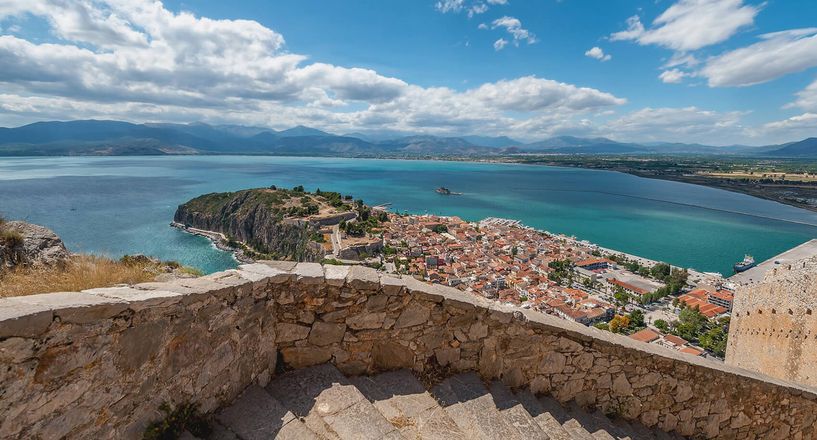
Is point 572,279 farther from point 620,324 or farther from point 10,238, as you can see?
point 10,238

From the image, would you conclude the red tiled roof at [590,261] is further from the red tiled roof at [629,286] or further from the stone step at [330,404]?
the stone step at [330,404]

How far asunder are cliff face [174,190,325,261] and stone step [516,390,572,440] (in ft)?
125

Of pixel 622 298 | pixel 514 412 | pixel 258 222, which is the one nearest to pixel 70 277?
pixel 514 412

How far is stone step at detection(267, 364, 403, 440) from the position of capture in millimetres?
3078

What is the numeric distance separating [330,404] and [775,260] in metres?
68.9

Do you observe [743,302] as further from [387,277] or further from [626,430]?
[387,277]

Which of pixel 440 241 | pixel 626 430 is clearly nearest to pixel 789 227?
pixel 440 241

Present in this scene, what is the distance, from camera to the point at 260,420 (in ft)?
10.0

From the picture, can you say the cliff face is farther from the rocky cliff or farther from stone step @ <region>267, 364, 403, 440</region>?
stone step @ <region>267, 364, 403, 440</region>

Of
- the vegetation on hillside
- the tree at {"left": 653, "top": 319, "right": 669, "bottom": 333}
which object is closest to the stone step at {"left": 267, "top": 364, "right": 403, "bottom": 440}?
the vegetation on hillside

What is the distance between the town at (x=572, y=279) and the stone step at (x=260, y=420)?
18.5 meters

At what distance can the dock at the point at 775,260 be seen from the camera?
1746 inches

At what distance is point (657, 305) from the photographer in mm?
37875

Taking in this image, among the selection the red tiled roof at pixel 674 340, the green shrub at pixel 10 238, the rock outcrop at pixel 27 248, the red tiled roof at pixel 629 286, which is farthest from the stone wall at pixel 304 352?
the red tiled roof at pixel 629 286
